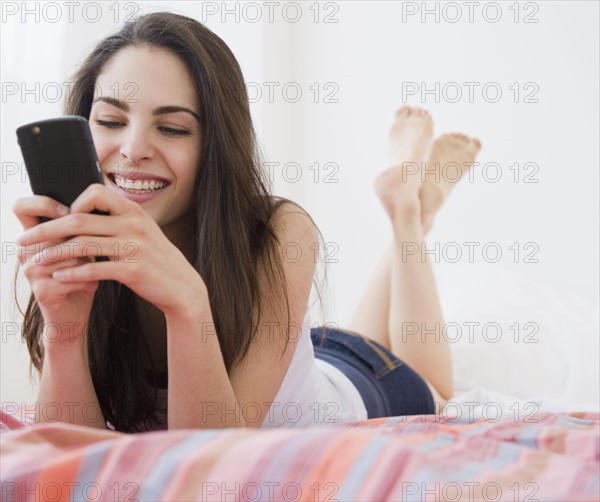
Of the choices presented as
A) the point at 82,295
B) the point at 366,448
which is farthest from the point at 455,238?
the point at 366,448

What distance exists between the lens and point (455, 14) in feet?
8.23

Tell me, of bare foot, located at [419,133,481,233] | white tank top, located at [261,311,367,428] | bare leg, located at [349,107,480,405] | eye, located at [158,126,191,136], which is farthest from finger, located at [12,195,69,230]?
bare foot, located at [419,133,481,233]

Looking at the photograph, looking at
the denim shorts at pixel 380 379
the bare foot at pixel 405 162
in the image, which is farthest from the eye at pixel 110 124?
the bare foot at pixel 405 162

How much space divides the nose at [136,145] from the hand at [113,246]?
0.84ft

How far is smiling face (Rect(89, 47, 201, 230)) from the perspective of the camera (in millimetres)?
1092

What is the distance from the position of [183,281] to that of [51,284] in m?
0.14

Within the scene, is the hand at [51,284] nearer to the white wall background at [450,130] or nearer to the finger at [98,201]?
the finger at [98,201]

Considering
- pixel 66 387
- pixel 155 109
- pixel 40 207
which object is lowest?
pixel 66 387

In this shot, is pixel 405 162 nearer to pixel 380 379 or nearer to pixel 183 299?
pixel 380 379

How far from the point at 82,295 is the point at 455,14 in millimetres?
1922

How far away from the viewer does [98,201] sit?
796 mm

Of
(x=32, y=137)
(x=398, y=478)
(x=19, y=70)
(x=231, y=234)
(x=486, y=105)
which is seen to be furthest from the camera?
(x=486, y=105)

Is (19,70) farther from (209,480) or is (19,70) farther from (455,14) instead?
(209,480)

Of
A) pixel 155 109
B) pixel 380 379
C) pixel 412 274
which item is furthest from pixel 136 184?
pixel 412 274
